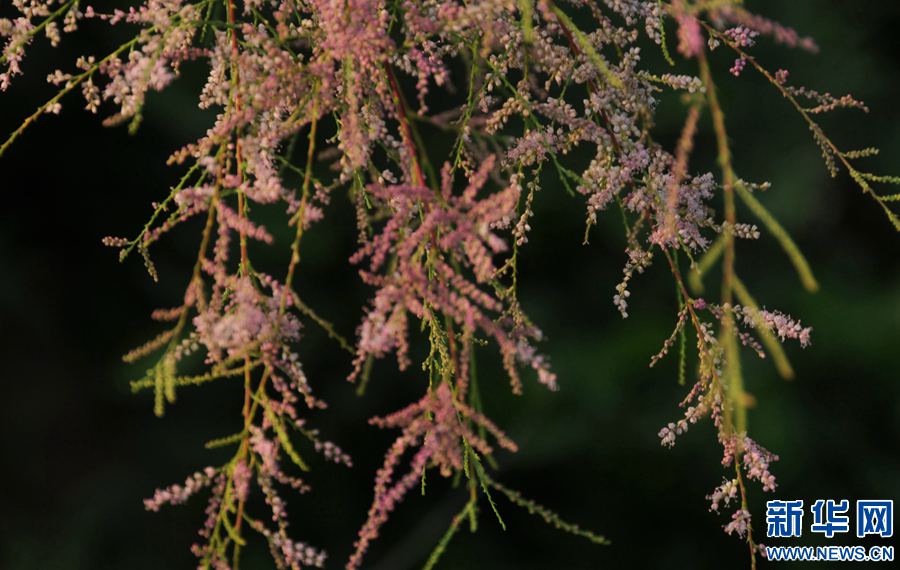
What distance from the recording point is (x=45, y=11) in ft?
2.47

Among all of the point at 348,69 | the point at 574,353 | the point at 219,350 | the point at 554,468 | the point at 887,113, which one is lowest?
the point at 219,350

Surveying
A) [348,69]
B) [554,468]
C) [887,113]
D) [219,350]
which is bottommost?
[219,350]

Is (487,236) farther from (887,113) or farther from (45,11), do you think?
(887,113)

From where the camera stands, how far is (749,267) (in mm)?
4238

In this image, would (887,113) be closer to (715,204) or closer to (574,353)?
(574,353)

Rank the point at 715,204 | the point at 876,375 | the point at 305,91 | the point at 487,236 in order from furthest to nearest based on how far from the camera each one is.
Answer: the point at 876,375 → the point at 715,204 → the point at 305,91 → the point at 487,236

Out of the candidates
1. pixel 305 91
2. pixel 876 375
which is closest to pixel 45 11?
pixel 305 91

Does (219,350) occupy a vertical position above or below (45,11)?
below

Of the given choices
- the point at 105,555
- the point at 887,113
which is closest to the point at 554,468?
the point at 105,555

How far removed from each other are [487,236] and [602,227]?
3467mm

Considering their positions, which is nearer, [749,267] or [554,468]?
[554,468]

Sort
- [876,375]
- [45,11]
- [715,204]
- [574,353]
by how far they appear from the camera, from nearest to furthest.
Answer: [45,11] → [715,204] → [574,353] → [876,375]

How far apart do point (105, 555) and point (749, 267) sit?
8.87 ft

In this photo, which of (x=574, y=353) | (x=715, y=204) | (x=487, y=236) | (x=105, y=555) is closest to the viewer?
(x=487, y=236)
